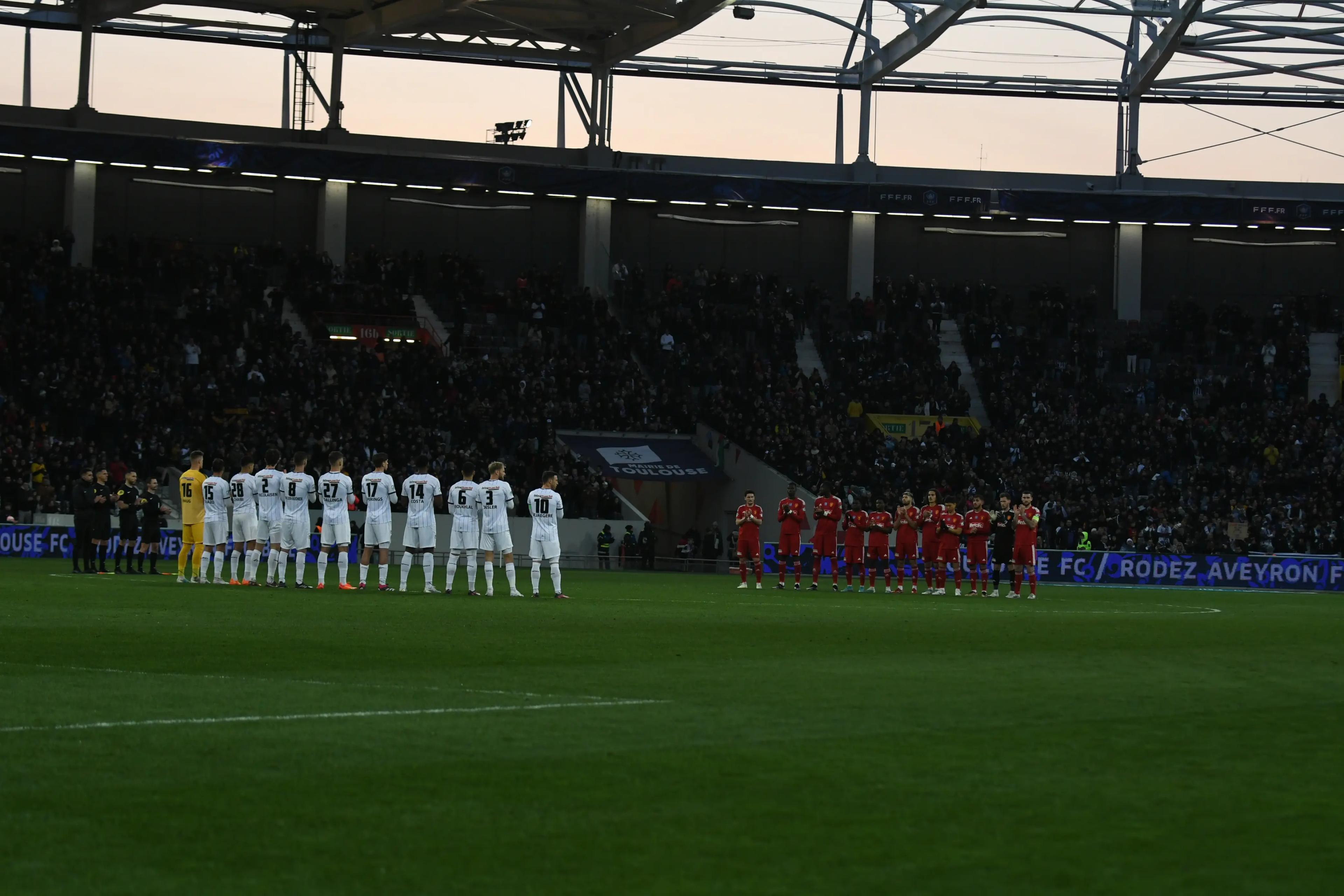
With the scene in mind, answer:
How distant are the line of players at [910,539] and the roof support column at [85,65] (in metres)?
29.3

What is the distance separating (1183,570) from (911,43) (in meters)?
19.9

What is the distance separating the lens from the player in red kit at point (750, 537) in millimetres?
32969

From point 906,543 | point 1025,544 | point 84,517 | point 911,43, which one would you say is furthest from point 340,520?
point 911,43

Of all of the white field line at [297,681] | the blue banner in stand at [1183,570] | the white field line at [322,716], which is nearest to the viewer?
the white field line at [322,716]

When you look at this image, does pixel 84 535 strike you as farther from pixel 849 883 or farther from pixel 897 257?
pixel 897 257

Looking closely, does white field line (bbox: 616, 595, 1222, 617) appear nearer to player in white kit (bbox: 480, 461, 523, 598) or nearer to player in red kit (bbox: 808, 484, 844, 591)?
player in white kit (bbox: 480, 461, 523, 598)

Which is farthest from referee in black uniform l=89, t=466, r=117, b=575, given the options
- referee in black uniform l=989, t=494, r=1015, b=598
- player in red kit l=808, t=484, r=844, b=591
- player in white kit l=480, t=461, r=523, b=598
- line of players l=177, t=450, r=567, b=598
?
referee in black uniform l=989, t=494, r=1015, b=598

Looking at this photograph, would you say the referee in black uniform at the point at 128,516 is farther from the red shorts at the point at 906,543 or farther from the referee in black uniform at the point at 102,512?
the red shorts at the point at 906,543

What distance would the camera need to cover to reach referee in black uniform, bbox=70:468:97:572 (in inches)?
1238

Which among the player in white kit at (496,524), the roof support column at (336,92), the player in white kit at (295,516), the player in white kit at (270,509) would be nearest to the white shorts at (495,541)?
the player in white kit at (496,524)

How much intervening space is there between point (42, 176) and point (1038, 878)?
180 ft

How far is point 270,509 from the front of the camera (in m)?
28.3

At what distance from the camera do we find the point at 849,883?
6.11 metres

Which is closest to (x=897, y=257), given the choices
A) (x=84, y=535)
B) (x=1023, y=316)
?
(x=1023, y=316)
